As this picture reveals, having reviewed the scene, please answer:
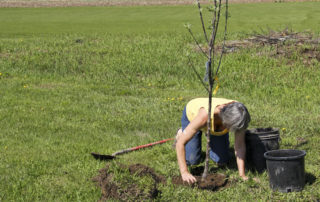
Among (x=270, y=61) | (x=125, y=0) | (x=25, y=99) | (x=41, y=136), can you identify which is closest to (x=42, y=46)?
(x=25, y=99)

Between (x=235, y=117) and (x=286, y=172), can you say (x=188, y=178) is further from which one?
(x=286, y=172)

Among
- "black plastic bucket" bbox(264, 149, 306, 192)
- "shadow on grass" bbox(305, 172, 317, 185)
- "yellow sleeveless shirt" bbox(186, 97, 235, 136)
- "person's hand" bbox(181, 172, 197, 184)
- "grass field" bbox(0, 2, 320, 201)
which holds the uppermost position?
"yellow sleeveless shirt" bbox(186, 97, 235, 136)

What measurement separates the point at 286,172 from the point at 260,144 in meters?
0.68

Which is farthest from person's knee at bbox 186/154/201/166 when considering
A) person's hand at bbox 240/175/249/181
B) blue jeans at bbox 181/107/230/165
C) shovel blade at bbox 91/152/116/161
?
shovel blade at bbox 91/152/116/161

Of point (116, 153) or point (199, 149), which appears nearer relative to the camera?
point (199, 149)

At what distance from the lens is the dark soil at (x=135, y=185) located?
4664 millimetres

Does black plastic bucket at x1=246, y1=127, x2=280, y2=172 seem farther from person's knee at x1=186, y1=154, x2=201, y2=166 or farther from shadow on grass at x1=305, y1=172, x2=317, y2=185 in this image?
person's knee at x1=186, y1=154, x2=201, y2=166

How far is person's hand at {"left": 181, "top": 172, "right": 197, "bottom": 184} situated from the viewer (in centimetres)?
512

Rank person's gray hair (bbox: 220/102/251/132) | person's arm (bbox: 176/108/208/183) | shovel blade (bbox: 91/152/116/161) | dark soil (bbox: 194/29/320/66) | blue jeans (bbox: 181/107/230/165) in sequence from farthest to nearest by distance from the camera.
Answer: dark soil (bbox: 194/29/320/66) < shovel blade (bbox: 91/152/116/161) < blue jeans (bbox: 181/107/230/165) < person's arm (bbox: 176/108/208/183) < person's gray hair (bbox: 220/102/251/132)

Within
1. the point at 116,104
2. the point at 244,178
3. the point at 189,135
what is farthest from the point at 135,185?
the point at 116,104

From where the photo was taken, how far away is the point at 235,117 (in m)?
4.77

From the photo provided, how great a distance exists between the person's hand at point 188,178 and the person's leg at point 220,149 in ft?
2.59

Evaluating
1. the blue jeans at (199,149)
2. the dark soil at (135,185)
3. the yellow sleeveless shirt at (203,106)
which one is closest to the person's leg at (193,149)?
the blue jeans at (199,149)

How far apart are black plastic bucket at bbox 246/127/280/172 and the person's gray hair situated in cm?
66
